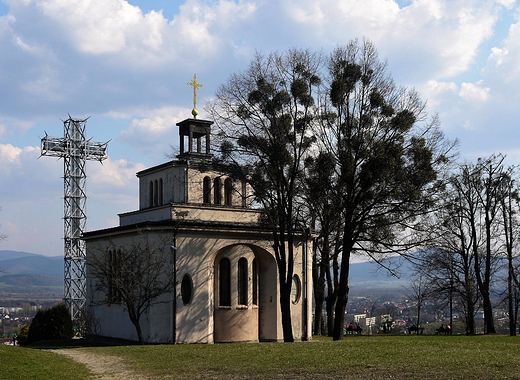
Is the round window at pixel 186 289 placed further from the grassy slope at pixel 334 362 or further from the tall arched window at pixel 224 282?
the grassy slope at pixel 334 362

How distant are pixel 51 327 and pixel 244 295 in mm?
12080

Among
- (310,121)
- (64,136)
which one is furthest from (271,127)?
(64,136)

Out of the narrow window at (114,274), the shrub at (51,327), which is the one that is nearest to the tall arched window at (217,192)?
the narrow window at (114,274)

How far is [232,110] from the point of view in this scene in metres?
27.4

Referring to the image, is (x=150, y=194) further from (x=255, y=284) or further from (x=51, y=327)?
(x=51, y=327)

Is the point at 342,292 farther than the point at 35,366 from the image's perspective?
Yes

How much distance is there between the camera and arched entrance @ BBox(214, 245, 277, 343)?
29.0 m

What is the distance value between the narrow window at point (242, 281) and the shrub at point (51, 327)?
1102 cm

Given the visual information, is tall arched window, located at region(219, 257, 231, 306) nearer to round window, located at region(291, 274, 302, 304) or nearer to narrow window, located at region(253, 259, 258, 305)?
narrow window, located at region(253, 259, 258, 305)

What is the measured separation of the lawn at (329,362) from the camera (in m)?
13.8

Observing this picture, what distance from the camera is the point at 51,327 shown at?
33031 mm

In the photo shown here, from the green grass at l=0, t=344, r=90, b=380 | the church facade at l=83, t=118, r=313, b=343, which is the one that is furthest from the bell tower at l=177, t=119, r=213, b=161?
the green grass at l=0, t=344, r=90, b=380

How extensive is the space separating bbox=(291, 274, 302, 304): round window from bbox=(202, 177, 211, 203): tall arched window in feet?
21.3

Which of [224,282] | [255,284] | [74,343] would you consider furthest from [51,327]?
[255,284]
